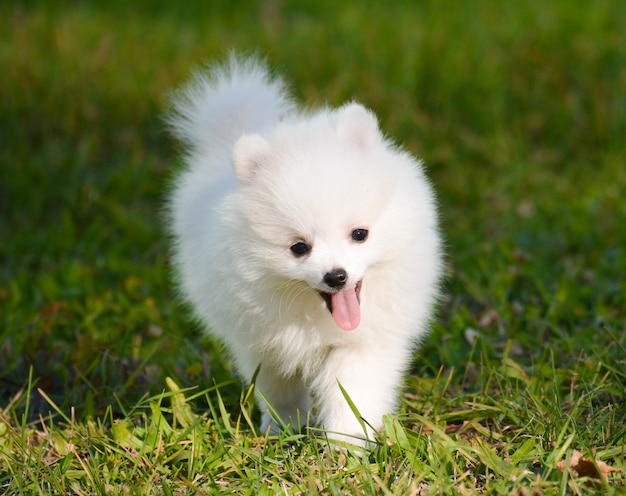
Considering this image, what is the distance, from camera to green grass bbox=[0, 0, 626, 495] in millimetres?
→ 3191

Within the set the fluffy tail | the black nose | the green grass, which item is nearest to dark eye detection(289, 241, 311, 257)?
the black nose

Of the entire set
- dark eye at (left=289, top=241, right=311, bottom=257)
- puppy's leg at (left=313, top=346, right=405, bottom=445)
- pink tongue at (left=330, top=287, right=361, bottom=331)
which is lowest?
puppy's leg at (left=313, top=346, right=405, bottom=445)

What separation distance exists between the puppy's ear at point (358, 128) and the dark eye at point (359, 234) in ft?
1.20

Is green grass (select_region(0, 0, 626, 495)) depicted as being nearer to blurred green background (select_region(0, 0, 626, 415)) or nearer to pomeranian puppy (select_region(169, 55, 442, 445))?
blurred green background (select_region(0, 0, 626, 415))

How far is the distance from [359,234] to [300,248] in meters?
0.20

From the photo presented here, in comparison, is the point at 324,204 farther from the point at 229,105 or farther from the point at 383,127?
the point at 383,127

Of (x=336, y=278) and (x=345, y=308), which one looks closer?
(x=336, y=278)

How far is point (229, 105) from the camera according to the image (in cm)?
407

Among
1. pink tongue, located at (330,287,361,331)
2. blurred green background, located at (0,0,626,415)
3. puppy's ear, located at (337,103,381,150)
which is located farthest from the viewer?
blurred green background, located at (0,0,626,415)

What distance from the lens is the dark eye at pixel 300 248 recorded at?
10.0 feet

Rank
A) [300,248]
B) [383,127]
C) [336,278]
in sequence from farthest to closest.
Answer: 1. [383,127]
2. [300,248]
3. [336,278]

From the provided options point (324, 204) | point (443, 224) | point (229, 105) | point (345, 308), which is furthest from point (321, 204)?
point (443, 224)

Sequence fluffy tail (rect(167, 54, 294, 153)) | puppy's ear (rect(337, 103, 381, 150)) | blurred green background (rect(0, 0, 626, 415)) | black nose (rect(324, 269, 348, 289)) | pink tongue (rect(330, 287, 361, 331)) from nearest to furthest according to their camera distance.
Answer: black nose (rect(324, 269, 348, 289))
pink tongue (rect(330, 287, 361, 331))
puppy's ear (rect(337, 103, 381, 150))
fluffy tail (rect(167, 54, 294, 153))
blurred green background (rect(0, 0, 626, 415))

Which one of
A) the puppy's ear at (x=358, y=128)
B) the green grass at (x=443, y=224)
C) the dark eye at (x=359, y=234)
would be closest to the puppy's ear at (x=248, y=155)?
the puppy's ear at (x=358, y=128)
